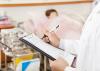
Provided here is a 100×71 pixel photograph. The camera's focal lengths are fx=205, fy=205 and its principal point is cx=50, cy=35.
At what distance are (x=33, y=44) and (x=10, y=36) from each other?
223mm

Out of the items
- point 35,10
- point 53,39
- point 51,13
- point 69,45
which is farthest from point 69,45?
point 35,10

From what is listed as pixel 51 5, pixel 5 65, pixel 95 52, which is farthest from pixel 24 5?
pixel 95 52

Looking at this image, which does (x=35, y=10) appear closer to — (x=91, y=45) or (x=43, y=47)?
(x=43, y=47)

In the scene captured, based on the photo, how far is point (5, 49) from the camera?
1377 mm

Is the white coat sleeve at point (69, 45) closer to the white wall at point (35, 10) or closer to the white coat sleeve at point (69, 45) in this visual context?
the white coat sleeve at point (69, 45)

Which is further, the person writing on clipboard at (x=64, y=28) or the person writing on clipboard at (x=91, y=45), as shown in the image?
the person writing on clipboard at (x=64, y=28)

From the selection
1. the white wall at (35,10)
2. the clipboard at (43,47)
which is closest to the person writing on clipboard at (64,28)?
the clipboard at (43,47)

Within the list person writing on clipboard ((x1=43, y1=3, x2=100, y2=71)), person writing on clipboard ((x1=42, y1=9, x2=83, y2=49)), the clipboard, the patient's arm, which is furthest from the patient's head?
person writing on clipboard ((x1=43, y1=3, x2=100, y2=71))

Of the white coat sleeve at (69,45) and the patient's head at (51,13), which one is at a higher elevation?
the patient's head at (51,13)

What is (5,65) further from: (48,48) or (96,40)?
(96,40)

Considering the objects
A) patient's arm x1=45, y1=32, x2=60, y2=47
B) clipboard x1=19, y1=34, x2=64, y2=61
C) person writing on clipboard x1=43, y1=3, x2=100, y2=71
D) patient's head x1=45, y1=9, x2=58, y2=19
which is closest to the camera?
person writing on clipboard x1=43, y1=3, x2=100, y2=71

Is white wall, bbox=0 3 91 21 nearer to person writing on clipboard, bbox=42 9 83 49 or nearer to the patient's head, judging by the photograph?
the patient's head

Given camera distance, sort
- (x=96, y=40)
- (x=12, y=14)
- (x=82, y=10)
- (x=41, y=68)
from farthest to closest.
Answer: (x=82, y=10) < (x=12, y=14) < (x=41, y=68) < (x=96, y=40)

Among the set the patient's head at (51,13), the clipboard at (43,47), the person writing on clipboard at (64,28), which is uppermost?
the patient's head at (51,13)
